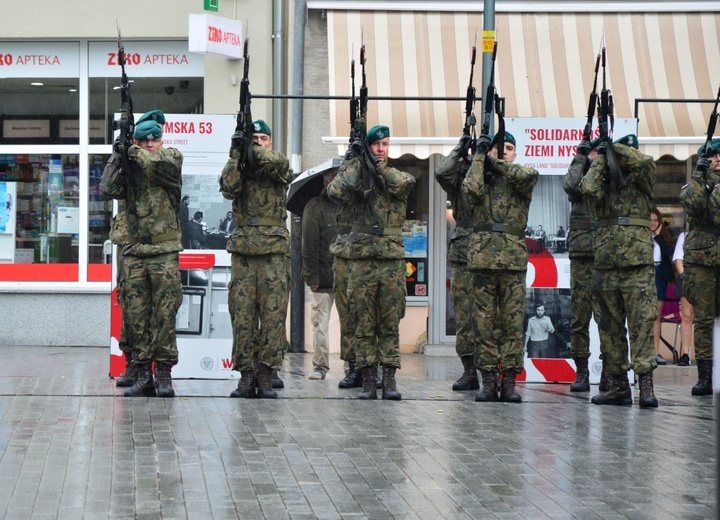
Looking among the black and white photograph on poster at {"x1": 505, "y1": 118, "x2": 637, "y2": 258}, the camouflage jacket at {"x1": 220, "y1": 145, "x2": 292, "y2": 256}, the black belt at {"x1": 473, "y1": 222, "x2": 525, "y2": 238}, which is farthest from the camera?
the black and white photograph on poster at {"x1": 505, "y1": 118, "x2": 637, "y2": 258}

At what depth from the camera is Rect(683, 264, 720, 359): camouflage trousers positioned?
447 inches

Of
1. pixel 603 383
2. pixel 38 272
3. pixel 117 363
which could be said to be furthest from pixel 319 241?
pixel 38 272

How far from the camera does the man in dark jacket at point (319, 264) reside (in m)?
12.1

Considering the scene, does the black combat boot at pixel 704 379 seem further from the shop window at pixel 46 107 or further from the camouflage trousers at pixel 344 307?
the shop window at pixel 46 107

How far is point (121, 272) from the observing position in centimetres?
1024

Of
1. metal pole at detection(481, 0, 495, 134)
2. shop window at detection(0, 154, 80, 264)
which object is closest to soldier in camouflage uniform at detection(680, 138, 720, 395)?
metal pole at detection(481, 0, 495, 134)

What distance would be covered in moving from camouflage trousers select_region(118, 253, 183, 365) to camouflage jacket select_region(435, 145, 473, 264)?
2374 mm

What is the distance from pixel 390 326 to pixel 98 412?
2.45 meters

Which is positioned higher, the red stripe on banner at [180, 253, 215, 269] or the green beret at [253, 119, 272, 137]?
the green beret at [253, 119, 272, 137]

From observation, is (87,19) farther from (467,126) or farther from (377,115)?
(467,126)

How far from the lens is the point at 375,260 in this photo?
33.8 feet

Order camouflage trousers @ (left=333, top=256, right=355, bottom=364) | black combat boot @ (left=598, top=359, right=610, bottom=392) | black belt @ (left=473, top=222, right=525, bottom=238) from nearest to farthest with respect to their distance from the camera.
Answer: black belt @ (left=473, top=222, right=525, bottom=238), black combat boot @ (left=598, top=359, right=610, bottom=392), camouflage trousers @ (left=333, top=256, right=355, bottom=364)

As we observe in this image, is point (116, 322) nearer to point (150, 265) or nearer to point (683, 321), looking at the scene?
point (150, 265)

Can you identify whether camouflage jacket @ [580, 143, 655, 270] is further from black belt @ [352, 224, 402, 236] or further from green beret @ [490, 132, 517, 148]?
black belt @ [352, 224, 402, 236]
